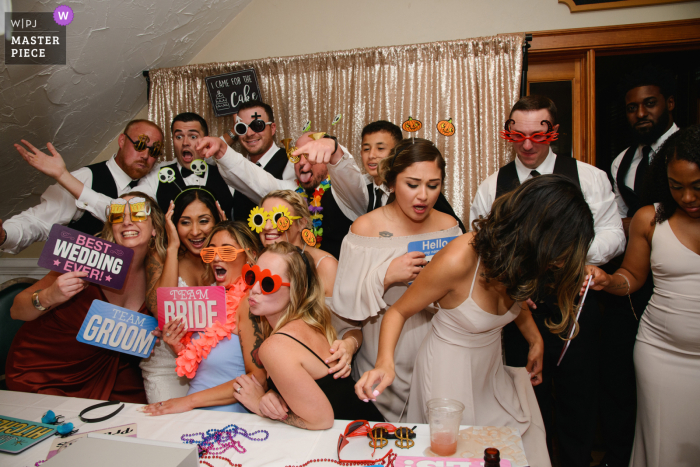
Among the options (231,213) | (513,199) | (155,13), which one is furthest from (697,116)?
(155,13)

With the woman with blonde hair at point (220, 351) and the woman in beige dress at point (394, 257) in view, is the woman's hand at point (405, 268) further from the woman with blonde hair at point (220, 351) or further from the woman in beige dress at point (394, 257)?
the woman with blonde hair at point (220, 351)

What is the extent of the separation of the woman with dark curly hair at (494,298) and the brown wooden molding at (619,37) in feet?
7.48

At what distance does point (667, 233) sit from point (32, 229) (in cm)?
341

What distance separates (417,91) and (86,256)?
2.40m

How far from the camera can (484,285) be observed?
1.50m

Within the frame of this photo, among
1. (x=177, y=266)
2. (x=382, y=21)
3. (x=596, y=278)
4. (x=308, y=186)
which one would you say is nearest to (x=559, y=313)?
(x=596, y=278)

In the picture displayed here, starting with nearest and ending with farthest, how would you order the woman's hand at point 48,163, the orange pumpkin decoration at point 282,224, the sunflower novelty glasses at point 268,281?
the sunflower novelty glasses at point 268,281 < the orange pumpkin decoration at point 282,224 < the woman's hand at point 48,163

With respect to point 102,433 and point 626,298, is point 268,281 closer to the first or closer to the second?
point 102,433

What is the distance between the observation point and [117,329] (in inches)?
74.4

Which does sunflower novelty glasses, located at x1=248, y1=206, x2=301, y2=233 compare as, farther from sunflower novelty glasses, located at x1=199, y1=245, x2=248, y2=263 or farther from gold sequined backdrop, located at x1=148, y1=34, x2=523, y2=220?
gold sequined backdrop, located at x1=148, y1=34, x2=523, y2=220

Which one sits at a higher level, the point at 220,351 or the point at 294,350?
the point at 294,350

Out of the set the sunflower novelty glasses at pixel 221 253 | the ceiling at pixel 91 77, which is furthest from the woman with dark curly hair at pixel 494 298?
the ceiling at pixel 91 77

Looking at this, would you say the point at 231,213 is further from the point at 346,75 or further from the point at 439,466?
the point at 439,466

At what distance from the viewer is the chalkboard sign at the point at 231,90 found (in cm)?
353
